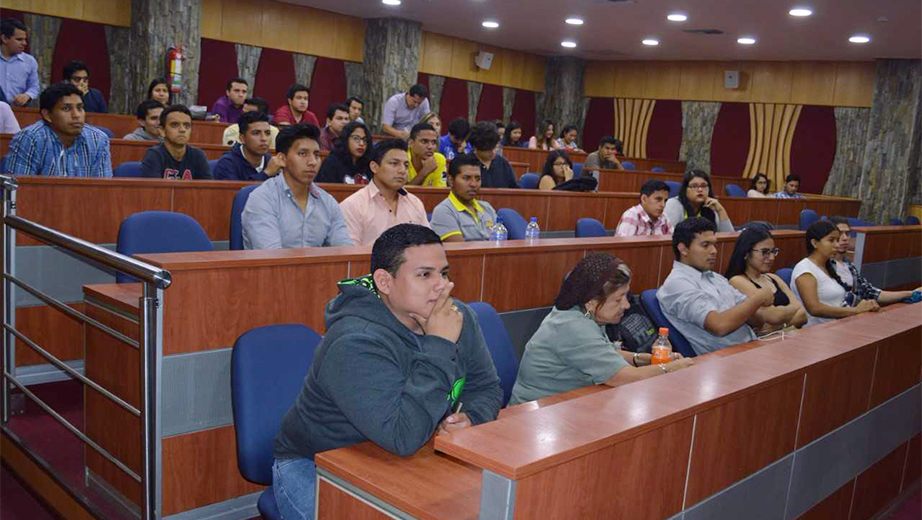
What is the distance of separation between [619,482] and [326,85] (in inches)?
488

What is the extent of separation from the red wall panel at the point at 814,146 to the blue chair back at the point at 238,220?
1219 centimetres

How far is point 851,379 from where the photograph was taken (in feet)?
9.93

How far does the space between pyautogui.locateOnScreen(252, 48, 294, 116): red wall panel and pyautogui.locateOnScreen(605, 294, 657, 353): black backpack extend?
31.6ft

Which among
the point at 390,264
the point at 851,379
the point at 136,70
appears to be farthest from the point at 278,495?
the point at 136,70

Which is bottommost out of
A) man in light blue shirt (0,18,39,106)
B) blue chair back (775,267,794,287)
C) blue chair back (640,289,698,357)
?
blue chair back (640,289,698,357)

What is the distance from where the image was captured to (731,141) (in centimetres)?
1522

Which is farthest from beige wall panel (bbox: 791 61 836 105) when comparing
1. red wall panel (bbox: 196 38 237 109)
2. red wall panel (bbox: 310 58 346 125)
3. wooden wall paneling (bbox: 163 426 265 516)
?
wooden wall paneling (bbox: 163 426 265 516)

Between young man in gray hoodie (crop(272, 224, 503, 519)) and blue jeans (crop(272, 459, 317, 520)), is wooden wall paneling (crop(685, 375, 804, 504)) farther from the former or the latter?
blue jeans (crop(272, 459, 317, 520))

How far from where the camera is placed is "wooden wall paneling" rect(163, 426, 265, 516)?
279 centimetres

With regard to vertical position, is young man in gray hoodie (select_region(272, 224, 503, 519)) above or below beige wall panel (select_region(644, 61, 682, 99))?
below

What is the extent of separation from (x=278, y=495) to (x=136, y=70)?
384 inches

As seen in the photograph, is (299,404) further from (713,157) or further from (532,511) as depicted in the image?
(713,157)

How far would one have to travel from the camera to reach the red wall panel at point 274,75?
41.5ft

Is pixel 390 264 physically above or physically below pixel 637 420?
above
